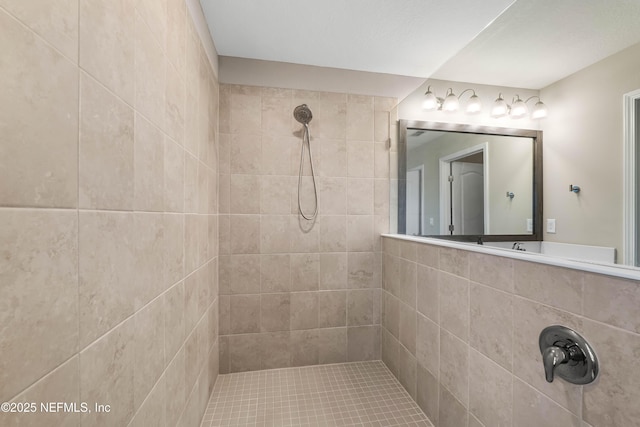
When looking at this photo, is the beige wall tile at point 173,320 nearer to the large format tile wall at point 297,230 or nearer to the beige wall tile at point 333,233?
the large format tile wall at point 297,230

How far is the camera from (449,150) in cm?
198

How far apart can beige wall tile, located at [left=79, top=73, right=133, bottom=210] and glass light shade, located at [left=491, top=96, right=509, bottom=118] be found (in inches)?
77.7

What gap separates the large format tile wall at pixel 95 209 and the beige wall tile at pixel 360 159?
1191 mm

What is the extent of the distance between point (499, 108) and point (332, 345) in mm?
2092

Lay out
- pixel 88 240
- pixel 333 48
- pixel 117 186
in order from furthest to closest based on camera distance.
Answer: pixel 333 48 < pixel 117 186 < pixel 88 240

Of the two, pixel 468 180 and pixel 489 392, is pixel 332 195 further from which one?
pixel 489 392

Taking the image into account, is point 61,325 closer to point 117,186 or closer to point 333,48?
point 117,186

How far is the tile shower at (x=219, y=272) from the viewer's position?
436mm

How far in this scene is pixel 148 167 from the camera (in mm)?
805

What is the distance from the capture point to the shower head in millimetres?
1821

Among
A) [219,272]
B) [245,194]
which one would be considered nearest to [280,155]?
[245,194]

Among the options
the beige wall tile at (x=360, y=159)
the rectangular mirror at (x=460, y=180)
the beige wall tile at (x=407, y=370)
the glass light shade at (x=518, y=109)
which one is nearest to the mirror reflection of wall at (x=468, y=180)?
the rectangular mirror at (x=460, y=180)

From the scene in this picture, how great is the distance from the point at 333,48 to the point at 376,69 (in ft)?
1.41

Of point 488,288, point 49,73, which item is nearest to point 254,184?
point 49,73
